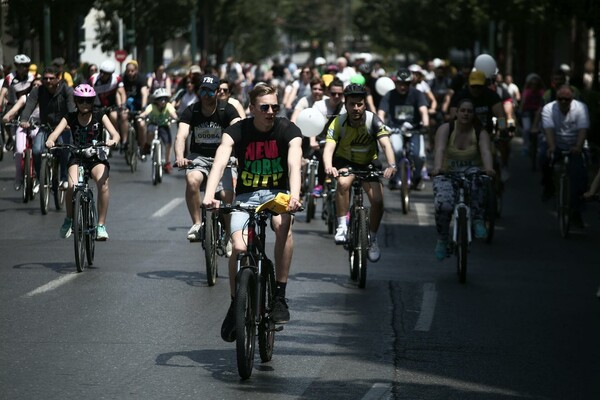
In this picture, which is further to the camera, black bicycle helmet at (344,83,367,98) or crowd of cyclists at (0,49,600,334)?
black bicycle helmet at (344,83,367,98)

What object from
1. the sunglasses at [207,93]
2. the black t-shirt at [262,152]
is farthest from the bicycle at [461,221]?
the black t-shirt at [262,152]

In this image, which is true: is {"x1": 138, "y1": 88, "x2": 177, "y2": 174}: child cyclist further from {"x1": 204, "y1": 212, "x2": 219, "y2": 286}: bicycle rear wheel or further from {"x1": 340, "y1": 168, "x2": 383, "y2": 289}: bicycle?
{"x1": 204, "y1": 212, "x2": 219, "y2": 286}: bicycle rear wheel

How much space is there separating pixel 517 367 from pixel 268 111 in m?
2.32

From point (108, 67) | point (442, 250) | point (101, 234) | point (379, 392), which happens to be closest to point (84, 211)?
point (101, 234)

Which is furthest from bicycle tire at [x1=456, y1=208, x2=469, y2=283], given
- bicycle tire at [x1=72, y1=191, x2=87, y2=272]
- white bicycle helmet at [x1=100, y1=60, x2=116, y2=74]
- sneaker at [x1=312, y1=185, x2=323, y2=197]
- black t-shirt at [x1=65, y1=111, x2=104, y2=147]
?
white bicycle helmet at [x1=100, y1=60, x2=116, y2=74]

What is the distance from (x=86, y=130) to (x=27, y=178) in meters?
6.26

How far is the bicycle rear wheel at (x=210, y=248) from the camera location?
13.2m

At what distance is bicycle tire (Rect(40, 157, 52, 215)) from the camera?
1956 centimetres

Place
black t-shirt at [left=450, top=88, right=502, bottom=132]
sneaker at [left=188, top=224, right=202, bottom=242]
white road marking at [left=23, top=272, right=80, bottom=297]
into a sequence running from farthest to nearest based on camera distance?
black t-shirt at [left=450, top=88, right=502, bottom=132], sneaker at [left=188, top=224, right=202, bottom=242], white road marking at [left=23, top=272, right=80, bottom=297]

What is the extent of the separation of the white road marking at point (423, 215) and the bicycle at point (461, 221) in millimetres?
4998

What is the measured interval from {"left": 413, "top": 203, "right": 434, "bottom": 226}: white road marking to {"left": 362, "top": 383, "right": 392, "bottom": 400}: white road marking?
10549mm

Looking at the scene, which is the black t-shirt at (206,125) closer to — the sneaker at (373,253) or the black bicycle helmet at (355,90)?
the black bicycle helmet at (355,90)

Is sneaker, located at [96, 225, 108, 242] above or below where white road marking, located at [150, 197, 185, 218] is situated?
above

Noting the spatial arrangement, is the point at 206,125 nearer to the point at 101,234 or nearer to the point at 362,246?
the point at 101,234
